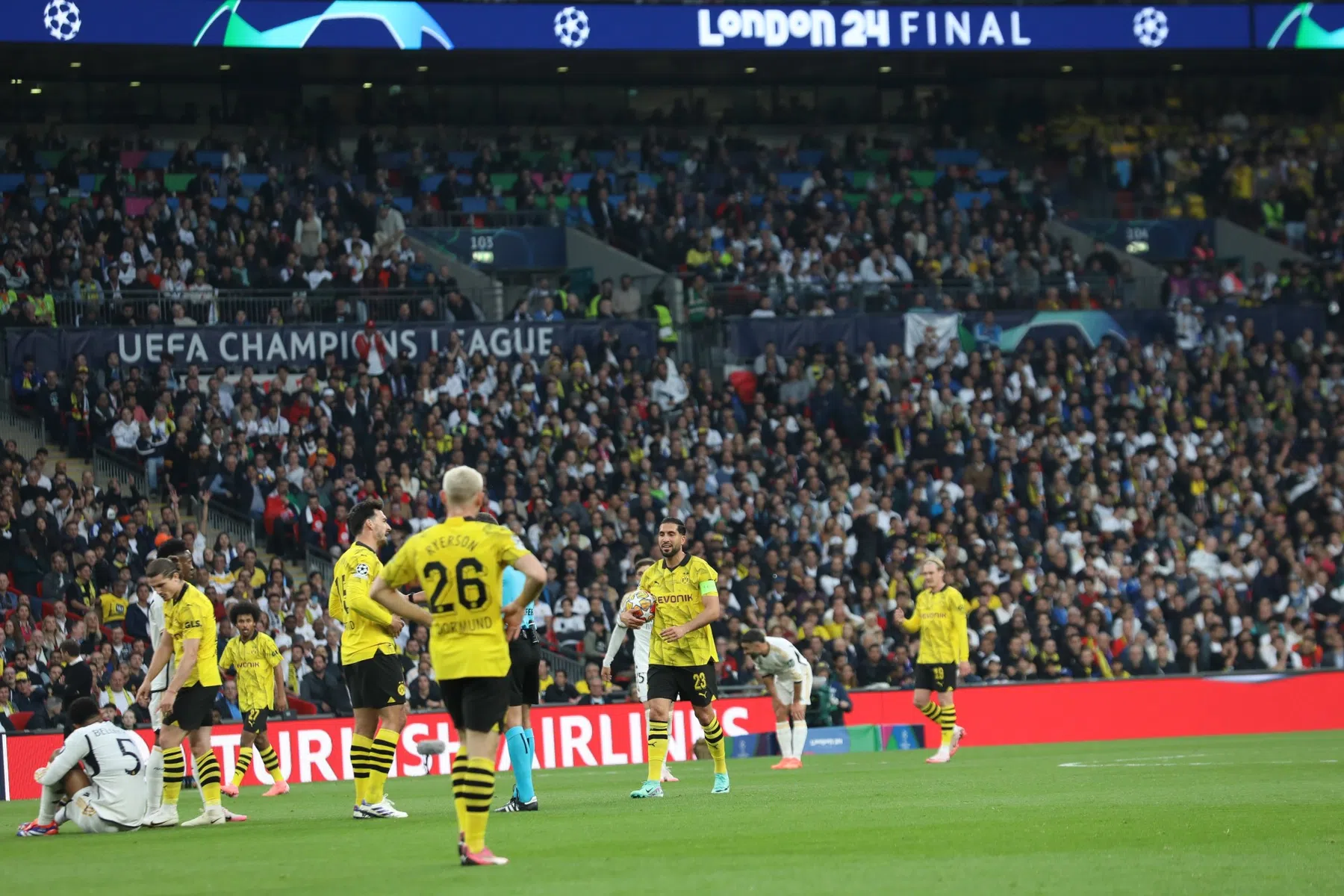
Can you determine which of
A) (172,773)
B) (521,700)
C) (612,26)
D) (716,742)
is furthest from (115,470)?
(716,742)

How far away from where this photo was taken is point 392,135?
40625 millimetres

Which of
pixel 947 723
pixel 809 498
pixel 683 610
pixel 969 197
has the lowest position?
pixel 947 723

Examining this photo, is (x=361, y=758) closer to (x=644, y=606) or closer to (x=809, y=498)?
(x=644, y=606)

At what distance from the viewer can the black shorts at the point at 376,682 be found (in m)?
14.1

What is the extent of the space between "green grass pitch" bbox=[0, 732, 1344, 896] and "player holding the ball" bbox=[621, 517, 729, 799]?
424 millimetres

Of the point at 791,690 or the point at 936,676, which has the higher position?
the point at 936,676

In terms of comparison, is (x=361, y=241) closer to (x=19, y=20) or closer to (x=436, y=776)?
(x=19, y=20)

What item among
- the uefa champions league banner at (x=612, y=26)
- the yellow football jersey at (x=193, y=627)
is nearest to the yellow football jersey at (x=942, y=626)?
the yellow football jersey at (x=193, y=627)

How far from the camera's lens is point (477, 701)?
33.9 feet

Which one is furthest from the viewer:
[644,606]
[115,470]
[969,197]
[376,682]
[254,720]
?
[969,197]

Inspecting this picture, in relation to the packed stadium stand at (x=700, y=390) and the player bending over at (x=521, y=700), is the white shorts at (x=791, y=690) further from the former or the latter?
Result: the player bending over at (x=521, y=700)

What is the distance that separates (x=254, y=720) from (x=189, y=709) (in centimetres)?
506

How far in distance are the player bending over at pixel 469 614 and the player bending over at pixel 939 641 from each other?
1222cm

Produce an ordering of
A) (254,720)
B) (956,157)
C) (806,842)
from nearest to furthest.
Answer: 1. (806,842)
2. (254,720)
3. (956,157)
